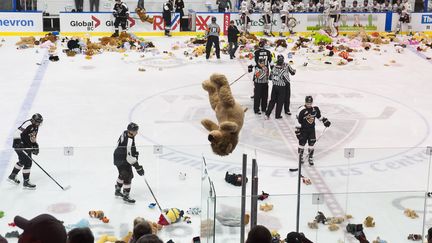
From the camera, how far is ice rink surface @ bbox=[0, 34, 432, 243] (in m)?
7.65

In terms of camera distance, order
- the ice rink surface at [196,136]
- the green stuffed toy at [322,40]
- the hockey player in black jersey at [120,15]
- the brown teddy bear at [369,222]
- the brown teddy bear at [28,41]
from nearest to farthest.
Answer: the brown teddy bear at [369,222] → the ice rink surface at [196,136] → the brown teddy bear at [28,41] → the green stuffed toy at [322,40] → the hockey player in black jersey at [120,15]

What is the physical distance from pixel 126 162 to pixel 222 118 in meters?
1.18

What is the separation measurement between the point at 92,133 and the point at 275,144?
9.93ft

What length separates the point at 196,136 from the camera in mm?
12477

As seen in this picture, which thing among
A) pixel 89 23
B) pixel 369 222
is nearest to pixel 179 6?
pixel 89 23

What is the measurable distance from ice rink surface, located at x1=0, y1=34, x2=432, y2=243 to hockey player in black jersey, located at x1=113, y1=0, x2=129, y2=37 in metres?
0.95

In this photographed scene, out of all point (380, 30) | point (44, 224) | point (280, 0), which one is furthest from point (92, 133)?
point (380, 30)

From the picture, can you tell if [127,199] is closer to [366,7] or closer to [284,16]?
[284,16]

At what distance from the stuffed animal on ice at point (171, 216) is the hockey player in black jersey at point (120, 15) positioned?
13.0 metres

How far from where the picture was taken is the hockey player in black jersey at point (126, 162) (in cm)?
831

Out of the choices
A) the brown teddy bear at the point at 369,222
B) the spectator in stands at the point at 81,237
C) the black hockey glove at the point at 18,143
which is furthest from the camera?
the black hockey glove at the point at 18,143

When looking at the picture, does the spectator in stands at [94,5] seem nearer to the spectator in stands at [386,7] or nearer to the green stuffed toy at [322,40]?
the green stuffed toy at [322,40]

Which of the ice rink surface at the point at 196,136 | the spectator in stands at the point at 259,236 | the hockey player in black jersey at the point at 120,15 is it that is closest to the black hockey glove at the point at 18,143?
the ice rink surface at the point at 196,136

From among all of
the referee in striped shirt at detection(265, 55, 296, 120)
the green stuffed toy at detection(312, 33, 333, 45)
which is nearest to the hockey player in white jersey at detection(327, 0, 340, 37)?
the green stuffed toy at detection(312, 33, 333, 45)
